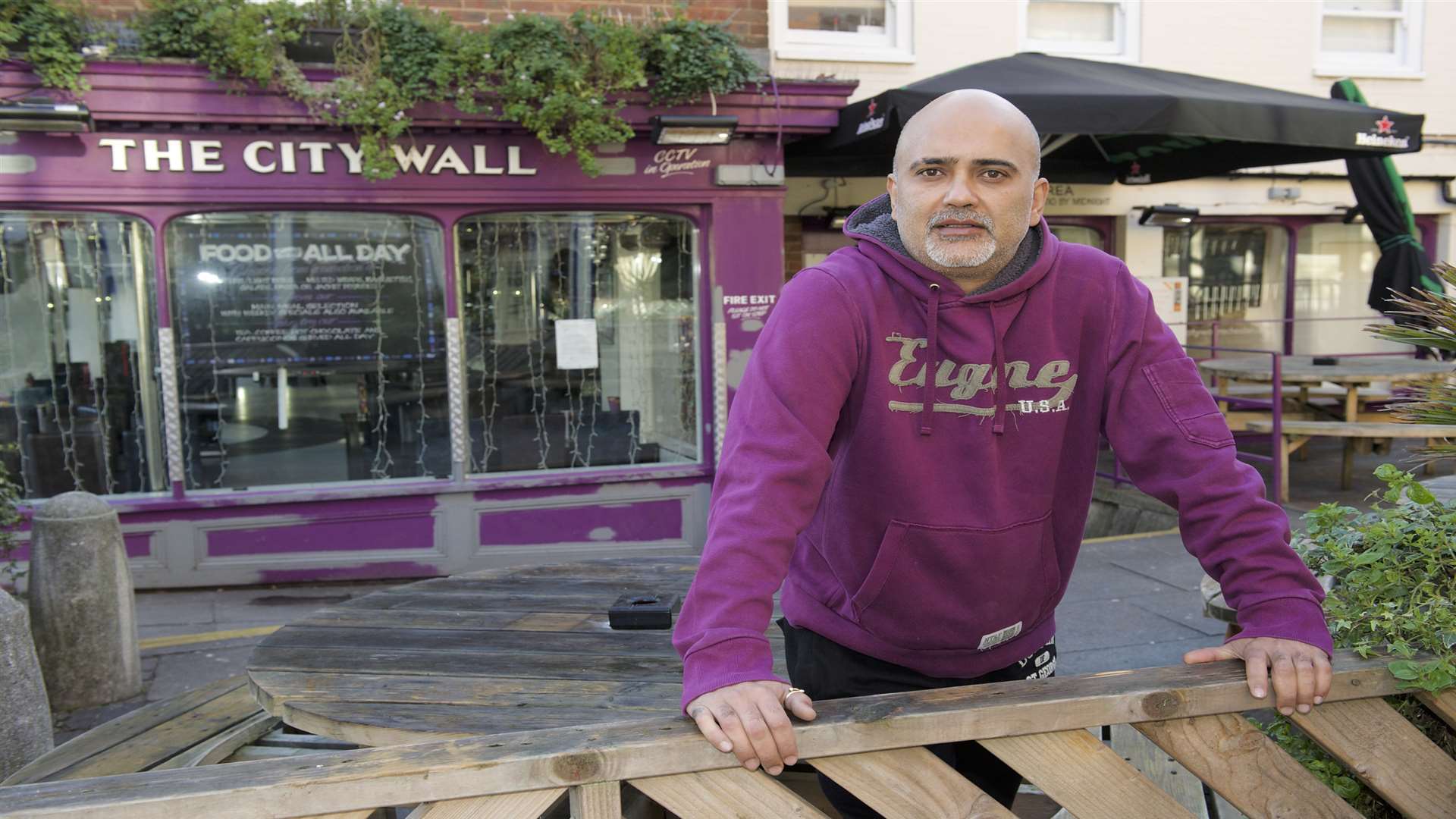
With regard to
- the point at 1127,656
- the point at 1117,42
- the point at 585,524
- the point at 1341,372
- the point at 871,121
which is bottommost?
the point at 1127,656

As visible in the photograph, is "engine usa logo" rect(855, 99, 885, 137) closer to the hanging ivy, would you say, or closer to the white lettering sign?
the hanging ivy

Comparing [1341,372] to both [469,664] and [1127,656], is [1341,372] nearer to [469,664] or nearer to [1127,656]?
[1127,656]

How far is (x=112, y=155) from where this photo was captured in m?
6.58

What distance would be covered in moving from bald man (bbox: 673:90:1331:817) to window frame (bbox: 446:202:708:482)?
5583mm

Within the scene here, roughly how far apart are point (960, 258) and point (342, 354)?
20.3 ft

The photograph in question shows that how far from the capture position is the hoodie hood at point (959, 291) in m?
1.93

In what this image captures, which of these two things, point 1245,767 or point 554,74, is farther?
point 554,74

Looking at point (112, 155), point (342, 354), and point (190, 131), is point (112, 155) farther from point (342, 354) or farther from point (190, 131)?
point (342, 354)

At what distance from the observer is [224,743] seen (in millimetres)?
3314

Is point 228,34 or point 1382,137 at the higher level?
point 228,34

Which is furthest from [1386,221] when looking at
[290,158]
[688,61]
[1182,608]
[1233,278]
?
[290,158]

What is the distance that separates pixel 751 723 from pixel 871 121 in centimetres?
585

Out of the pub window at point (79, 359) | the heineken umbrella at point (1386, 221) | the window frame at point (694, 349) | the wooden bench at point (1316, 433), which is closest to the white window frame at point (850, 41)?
the window frame at point (694, 349)

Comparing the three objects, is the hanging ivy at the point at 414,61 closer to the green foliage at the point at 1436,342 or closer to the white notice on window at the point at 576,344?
the white notice on window at the point at 576,344
